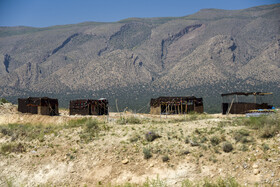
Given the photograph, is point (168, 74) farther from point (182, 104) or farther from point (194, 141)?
point (194, 141)

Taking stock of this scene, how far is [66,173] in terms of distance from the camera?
664 inches

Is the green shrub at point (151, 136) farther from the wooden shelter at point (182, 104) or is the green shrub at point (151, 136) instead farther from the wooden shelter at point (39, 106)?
the wooden shelter at point (182, 104)

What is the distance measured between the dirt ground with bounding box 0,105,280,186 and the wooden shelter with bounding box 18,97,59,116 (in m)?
20.4

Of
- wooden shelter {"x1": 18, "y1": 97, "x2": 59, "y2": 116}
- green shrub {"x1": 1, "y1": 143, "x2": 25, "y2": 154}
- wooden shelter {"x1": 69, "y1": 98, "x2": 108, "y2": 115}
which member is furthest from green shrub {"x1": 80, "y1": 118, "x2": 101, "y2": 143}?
wooden shelter {"x1": 18, "y1": 97, "x2": 59, "y2": 116}

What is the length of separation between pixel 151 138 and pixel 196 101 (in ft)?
96.0

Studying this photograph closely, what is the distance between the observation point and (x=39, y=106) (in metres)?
41.9

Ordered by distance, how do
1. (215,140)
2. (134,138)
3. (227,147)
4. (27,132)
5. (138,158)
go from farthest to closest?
(27,132), (134,138), (138,158), (215,140), (227,147)

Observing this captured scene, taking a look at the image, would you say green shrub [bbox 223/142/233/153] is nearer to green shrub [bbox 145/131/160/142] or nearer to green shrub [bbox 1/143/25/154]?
green shrub [bbox 145/131/160/142]

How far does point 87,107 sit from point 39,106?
632cm

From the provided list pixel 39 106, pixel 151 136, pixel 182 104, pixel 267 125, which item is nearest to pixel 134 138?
pixel 151 136

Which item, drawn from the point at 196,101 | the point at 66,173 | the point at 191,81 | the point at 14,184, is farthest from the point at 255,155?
the point at 191,81

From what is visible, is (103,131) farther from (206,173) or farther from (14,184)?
(206,173)

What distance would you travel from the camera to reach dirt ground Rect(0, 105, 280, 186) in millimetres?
14086

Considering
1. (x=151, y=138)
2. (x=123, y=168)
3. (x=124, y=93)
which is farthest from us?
(x=124, y=93)
